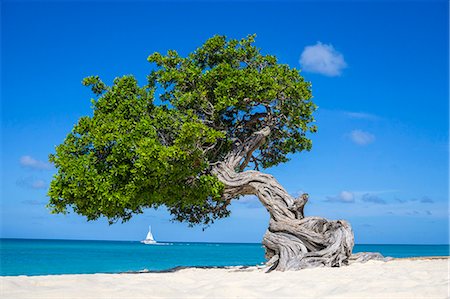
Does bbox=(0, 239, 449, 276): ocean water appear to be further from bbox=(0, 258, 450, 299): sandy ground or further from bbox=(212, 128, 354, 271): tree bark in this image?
bbox=(0, 258, 450, 299): sandy ground

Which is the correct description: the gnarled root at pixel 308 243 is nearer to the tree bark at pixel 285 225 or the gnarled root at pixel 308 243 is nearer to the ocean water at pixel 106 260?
the tree bark at pixel 285 225

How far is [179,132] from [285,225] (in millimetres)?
3788

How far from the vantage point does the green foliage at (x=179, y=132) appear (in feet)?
43.4

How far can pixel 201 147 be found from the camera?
1488cm

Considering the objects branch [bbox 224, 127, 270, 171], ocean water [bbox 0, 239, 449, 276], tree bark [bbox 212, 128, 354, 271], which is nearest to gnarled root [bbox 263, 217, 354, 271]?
tree bark [bbox 212, 128, 354, 271]

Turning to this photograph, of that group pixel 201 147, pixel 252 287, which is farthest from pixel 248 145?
pixel 252 287

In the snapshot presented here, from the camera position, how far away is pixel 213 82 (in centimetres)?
1545

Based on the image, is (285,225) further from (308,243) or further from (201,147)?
(201,147)

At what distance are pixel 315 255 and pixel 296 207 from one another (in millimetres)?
1709

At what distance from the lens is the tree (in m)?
13.3

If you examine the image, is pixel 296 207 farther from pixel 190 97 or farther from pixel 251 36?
pixel 251 36

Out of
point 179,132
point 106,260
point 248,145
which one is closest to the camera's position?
point 179,132

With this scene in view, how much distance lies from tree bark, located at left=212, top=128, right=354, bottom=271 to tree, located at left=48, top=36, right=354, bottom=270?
3cm

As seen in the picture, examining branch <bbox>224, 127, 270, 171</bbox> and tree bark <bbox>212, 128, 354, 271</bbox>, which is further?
branch <bbox>224, 127, 270, 171</bbox>
